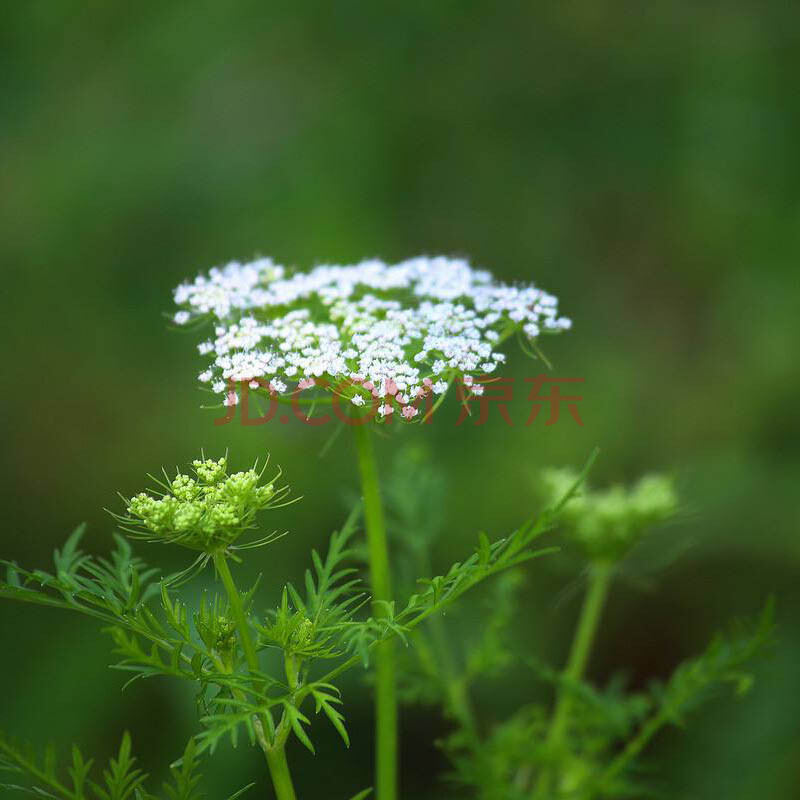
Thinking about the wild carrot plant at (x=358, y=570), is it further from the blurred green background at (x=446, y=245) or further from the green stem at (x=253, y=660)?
the blurred green background at (x=446, y=245)

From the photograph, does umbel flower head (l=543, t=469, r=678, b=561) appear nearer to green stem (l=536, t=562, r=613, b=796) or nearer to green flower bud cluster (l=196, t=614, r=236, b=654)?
green stem (l=536, t=562, r=613, b=796)

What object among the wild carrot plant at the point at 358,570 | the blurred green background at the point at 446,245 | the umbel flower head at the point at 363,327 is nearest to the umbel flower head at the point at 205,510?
the wild carrot plant at the point at 358,570

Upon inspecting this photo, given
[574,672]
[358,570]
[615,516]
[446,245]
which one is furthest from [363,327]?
[446,245]

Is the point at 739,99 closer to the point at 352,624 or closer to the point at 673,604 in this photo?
the point at 673,604

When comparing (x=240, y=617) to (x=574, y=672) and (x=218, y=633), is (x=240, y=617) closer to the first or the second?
(x=218, y=633)

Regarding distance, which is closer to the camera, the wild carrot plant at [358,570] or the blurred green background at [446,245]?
the wild carrot plant at [358,570]

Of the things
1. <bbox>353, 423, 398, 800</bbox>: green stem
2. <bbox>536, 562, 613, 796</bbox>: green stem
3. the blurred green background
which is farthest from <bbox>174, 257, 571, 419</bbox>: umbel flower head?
the blurred green background

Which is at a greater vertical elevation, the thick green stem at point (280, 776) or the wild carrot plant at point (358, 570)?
the wild carrot plant at point (358, 570)
